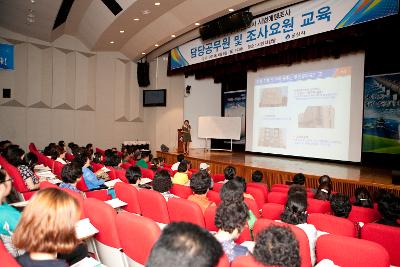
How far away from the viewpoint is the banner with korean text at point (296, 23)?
18.9ft

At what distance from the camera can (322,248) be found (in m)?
1.83

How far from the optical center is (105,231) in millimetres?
2023

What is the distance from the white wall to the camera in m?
12.0

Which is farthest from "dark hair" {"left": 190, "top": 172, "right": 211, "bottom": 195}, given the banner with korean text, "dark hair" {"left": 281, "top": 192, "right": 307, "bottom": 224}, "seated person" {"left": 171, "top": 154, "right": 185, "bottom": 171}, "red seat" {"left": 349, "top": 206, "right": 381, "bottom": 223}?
the banner with korean text

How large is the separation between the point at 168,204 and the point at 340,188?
429 centimetres

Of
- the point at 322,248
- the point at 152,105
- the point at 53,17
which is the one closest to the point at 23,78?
the point at 53,17

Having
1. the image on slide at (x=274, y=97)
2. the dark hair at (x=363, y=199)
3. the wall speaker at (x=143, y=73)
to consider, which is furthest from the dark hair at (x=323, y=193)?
the wall speaker at (x=143, y=73)

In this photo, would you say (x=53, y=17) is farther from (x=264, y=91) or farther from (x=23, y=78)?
(x=264, y=91)

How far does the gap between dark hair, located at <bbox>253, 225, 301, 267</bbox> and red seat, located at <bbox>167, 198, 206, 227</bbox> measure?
39.7 inches

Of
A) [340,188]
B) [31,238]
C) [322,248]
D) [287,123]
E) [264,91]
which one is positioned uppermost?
[264,91]

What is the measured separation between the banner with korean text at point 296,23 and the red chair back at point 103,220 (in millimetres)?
5976

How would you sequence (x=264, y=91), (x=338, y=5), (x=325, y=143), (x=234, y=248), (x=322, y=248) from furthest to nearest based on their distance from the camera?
(x=264, y=91)
(x=325, y=143)
(x=338, y=5)
(x=322, y=248)
(x=234, y=248)

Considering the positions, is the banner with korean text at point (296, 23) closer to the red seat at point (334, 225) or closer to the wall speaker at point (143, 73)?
the wall speaker at point (143, 73)

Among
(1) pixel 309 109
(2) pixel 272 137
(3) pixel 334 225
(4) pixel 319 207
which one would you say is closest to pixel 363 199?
(4) pixel 319 207
